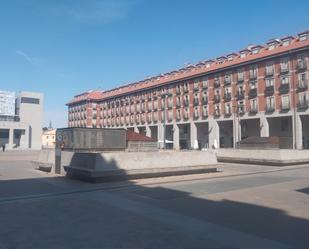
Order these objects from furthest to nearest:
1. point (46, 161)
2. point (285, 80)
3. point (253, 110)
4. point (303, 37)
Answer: point (253, 110)
point (303, 37)
point (285, 80)
point (46, 161)

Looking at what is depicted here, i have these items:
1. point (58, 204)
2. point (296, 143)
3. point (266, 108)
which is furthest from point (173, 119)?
point (58, 204)

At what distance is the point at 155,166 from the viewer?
1620 cm

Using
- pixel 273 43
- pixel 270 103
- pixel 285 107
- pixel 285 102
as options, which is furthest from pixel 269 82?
pixel 273 43

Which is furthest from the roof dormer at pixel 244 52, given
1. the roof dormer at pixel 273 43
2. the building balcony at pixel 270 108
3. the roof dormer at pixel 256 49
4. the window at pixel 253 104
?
the building balcony at pixel 270 108

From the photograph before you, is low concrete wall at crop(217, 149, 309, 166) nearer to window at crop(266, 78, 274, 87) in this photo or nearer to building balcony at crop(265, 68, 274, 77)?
window at crop(266, 78, 274, 87)

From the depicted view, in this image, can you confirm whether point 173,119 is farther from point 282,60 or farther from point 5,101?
point 5,101

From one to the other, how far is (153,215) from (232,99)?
5906 cm

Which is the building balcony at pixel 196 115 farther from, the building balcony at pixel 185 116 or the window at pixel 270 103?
the window at pixel 270 103

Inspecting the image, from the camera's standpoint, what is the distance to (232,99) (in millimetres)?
65688

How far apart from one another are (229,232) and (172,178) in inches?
356

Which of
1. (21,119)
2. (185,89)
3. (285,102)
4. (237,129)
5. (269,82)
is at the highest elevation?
(185,89)

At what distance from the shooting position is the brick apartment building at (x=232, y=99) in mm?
56562

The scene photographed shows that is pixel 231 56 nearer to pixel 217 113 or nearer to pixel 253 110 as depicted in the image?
pixel 217 113

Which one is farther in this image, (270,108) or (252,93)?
(252,93)
